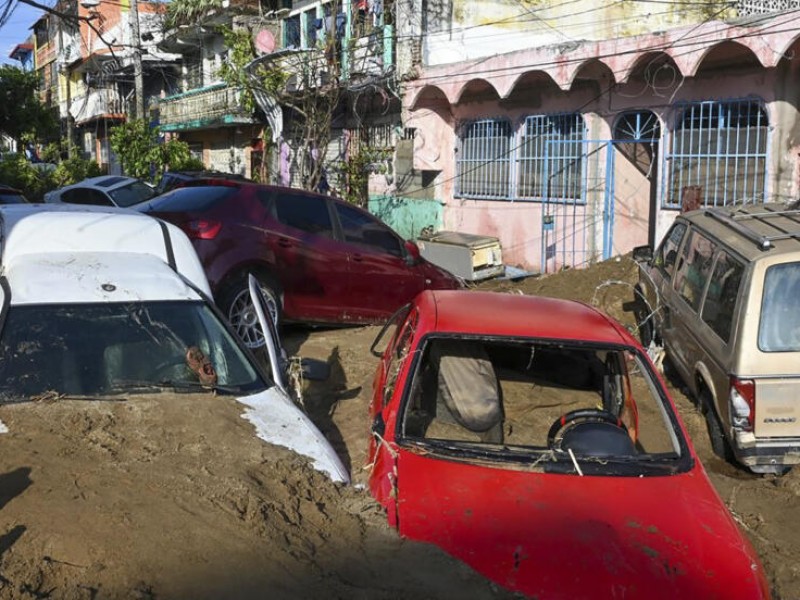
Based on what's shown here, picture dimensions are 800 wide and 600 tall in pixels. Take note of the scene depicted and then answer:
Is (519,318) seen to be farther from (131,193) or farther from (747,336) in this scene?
(131,193)

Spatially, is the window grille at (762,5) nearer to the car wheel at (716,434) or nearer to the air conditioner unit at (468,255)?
the air conditioner unit at (468,255)

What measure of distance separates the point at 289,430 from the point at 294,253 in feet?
16.7

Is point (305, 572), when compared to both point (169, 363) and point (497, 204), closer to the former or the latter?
point (169, 363)

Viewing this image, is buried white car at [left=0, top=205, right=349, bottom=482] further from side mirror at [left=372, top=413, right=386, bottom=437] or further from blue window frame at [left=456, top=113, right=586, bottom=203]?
blue window frame at [left=456, top=113, right=586, bottom=203]

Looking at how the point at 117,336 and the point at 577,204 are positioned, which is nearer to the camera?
the point at 117,336

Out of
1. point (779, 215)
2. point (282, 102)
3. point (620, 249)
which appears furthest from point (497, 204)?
point (779, 215)

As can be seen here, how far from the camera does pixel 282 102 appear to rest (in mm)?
20266

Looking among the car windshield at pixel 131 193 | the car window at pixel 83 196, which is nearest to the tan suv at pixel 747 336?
the car windshield at pixel 131 193

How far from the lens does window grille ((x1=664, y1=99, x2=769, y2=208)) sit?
11.5 meters

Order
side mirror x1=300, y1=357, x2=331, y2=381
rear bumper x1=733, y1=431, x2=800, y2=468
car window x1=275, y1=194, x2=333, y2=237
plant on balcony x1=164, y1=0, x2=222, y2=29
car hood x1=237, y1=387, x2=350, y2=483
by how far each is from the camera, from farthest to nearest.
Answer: plant on balcony x1=164, y1=0, x2=222, y2=29, car window x1=275, y1=194, x2=333, y2=237, rear bumper x1=733, y1=431, x2=800, y2=468, side mirror x1=300, y1=357, x2=331, y2=381, car hood x1=237, y1=387, x2=350, y2=483

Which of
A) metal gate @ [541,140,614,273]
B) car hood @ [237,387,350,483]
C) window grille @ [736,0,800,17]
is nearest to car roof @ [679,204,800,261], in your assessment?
car hood @ [237,387,350,483]

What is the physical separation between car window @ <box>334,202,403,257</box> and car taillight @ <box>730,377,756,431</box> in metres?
4.95

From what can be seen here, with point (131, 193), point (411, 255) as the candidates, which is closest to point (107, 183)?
point (131, 193)

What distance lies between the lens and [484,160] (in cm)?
1648
